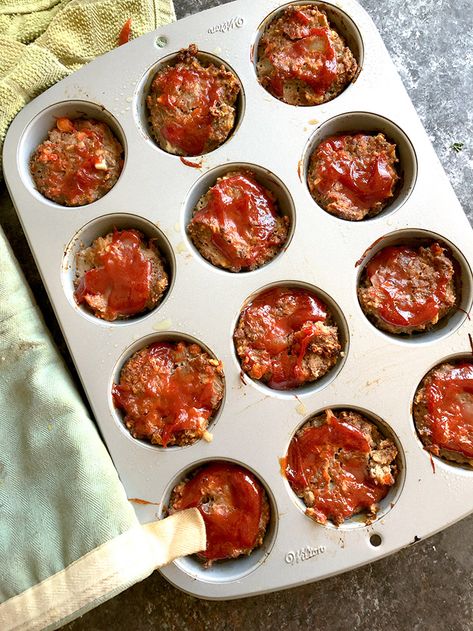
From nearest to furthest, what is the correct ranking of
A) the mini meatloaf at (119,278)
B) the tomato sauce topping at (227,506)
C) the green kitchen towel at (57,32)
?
the tomato sauce topping at (227,506) → the mini meatloaf at (119,278) → the green kitchen towel at (57,32)

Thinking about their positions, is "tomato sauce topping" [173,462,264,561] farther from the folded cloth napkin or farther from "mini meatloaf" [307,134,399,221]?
"mini meatloaf" [307,134,399,221]

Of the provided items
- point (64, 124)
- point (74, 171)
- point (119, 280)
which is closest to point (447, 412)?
point (119, 280)

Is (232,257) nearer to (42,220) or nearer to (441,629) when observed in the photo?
(42,220)

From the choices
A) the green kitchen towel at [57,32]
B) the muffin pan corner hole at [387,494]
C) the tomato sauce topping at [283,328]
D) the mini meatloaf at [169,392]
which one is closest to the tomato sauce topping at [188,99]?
the green kitchen towel at [57,32]

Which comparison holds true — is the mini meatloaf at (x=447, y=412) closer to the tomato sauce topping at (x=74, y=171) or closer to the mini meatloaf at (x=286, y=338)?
the mini meatloaf at (x=286, y=338)

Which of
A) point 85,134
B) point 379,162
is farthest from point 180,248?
point 379,162

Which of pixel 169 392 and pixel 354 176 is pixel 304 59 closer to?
pixel 354 176
